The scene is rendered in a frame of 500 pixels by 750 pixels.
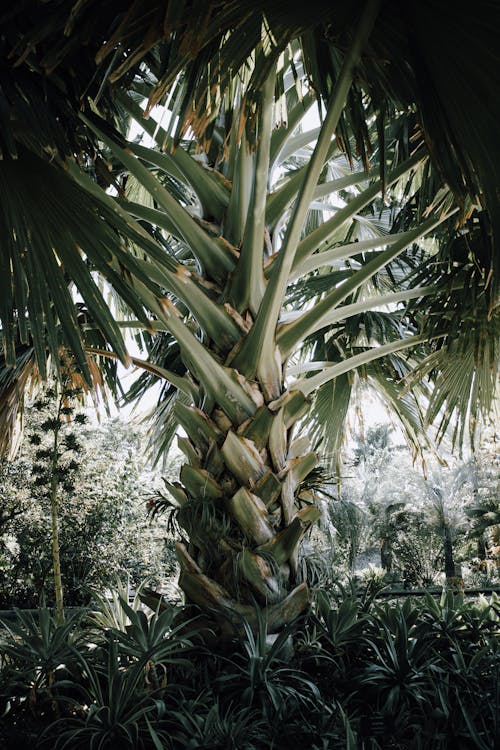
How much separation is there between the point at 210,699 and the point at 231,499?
72cm

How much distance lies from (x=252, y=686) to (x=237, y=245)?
186cm

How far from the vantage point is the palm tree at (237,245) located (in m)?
1.64

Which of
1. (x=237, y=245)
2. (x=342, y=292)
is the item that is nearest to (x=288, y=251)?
(x=342, y=292)

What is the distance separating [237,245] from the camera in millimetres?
2691

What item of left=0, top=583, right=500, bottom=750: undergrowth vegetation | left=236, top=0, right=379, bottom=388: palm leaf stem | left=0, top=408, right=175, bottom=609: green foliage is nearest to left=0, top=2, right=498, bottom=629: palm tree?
left=236, top=0, right=379, bottom=388: palm leaf stem

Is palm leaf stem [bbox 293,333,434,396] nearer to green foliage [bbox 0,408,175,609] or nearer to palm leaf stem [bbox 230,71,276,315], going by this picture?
palm leaf stem [bbox 230,71,276,315]

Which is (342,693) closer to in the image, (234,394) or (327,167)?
(234,394)

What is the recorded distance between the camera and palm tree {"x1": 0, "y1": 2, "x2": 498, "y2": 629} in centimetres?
164

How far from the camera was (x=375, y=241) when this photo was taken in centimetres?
267

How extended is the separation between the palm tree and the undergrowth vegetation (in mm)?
199

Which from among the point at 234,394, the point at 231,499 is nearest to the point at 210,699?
the point at 231,499

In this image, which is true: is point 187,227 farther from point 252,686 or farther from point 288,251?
point 252,686

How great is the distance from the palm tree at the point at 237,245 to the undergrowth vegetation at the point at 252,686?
20 centimetres

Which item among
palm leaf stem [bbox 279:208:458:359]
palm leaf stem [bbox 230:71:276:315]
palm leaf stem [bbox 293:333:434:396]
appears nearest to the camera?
palm leaf stem [bbox 230:71:276:315]
